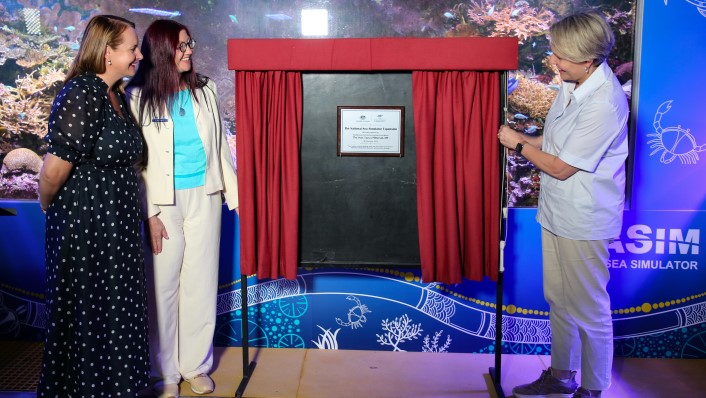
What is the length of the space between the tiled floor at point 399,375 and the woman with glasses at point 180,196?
0.82 feet

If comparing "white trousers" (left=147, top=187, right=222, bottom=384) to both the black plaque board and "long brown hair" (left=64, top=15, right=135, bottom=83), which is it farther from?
"long brown hair" (left=64, top=15, right=135, bottom=83)

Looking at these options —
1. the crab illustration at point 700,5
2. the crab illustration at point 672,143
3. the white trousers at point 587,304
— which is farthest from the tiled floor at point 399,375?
the crab illustration at point 700,5

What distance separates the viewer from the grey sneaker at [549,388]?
290cm

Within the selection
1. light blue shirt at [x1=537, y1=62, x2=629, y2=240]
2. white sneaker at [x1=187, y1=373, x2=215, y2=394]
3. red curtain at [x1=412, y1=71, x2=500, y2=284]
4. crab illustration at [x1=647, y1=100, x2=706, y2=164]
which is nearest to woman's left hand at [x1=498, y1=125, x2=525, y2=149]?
red curtain at [x1=412, y1=71, x2=500, y2=284]

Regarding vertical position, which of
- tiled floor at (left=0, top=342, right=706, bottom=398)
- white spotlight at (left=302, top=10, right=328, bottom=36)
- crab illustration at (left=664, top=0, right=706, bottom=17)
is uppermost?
crab illustration at (left=664, top=0, right=706, bottom=17)

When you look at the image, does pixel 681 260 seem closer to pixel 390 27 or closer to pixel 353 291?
pixel 353 291

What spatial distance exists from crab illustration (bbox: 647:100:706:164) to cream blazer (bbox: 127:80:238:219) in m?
2.34

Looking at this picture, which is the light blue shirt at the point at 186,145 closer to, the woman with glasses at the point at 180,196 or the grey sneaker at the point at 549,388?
the woman with glasses at the point at 180,196

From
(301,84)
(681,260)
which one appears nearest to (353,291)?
(301,84)

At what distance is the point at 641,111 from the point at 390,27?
1.45m

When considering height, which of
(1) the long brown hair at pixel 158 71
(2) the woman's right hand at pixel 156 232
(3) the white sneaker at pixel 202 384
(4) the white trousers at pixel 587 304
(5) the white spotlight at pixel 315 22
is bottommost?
(3) the white sneaker at pixel 202 384

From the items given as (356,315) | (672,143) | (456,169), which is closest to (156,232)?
(356,315)

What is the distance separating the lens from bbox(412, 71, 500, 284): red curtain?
2.71 meters

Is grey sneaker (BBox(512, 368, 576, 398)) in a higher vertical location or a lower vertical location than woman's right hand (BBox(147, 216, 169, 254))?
lower
